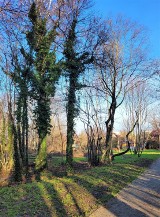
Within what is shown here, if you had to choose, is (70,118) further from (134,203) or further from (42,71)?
(134,203)

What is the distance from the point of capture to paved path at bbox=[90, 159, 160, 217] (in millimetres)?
5473

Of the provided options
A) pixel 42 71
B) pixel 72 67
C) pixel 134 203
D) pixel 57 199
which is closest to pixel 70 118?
pixel 72 67

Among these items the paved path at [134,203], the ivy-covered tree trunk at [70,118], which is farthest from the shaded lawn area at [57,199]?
the ivy-covered tree trunk at [70,118]

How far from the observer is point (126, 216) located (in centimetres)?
525

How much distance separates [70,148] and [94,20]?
8414mm

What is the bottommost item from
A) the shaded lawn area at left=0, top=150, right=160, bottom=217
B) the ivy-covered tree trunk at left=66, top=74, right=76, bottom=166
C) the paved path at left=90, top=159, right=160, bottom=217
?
the paved path at left=90, top=159, right=160, bottom=217

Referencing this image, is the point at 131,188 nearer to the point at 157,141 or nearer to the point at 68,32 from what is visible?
the point at 68,32

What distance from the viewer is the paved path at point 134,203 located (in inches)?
215

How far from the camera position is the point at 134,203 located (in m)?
6.33

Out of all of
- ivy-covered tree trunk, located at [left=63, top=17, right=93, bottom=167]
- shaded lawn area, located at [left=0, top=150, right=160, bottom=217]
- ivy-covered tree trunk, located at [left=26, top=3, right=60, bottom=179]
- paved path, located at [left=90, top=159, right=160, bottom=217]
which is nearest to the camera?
shaded lawn area, located at [left=0, top=150, right=160, bottom=217]

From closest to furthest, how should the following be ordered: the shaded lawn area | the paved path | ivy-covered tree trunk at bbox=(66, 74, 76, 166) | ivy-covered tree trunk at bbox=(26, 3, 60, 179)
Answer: the shaded lawn area
the paved path
ivy-covered tree trunk at bbox=(66, 74, 76, 166)
ivy-covered tree trunk at bbox=(26, 3, 60, 179)

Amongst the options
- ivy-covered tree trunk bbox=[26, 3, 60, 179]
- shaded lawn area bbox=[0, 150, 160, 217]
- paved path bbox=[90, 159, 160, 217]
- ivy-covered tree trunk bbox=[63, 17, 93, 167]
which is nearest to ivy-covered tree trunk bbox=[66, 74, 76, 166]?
ivy-covered tree trunk bbox=[63, 17, 93, 167]

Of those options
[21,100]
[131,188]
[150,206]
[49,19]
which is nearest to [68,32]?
[49,19]

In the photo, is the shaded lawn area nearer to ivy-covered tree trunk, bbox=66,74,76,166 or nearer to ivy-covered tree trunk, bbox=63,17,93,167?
ivy-covered tree trunk, bbox=66,74,76,166
